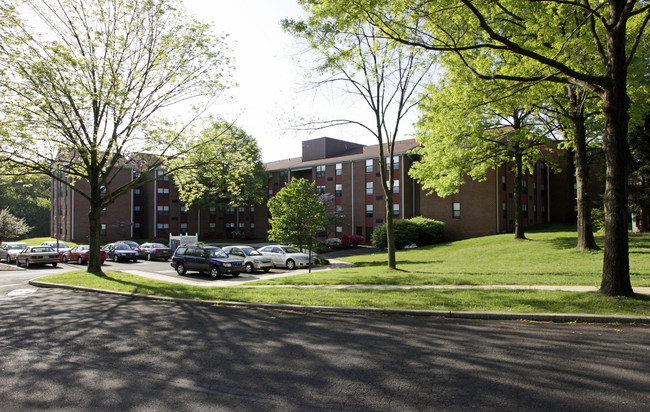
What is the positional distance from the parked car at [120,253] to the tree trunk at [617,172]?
31.0 m

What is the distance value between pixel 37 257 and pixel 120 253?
18.8 ft

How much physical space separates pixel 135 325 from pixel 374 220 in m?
39.3

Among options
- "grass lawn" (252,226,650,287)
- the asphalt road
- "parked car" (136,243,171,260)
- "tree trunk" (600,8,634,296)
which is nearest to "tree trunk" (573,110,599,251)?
"grass lawn" (252,226,650,287)

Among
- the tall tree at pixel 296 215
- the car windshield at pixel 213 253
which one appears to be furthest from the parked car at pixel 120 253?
the tall tree at pixel 296 215

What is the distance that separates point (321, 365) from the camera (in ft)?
18.1

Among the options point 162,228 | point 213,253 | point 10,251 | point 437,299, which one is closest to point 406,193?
point 213,253

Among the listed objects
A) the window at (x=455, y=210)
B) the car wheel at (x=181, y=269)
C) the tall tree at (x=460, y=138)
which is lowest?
the car wheel at (x=181, y=269)

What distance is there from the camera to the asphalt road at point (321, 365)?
4.36 m

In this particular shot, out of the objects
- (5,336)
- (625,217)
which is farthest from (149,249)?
(625,217)

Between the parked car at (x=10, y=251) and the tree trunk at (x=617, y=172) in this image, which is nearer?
the tree trunk at (x=617, y=172)

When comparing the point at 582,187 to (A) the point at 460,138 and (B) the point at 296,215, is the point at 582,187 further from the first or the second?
(B) the point at 296,215

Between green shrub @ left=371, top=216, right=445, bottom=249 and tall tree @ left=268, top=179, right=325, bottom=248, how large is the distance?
1483cm

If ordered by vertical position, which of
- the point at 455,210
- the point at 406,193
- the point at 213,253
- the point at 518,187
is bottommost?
the point at 213,253

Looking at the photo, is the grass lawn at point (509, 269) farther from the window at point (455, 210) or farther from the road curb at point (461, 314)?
the window at point (455, 210)
